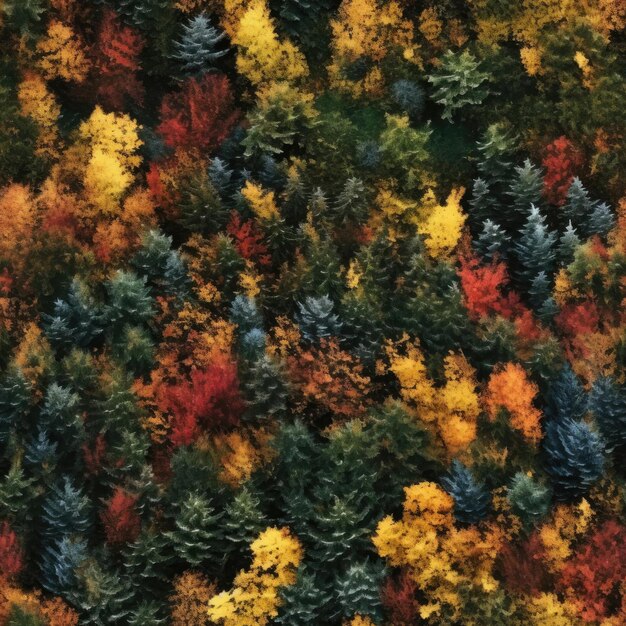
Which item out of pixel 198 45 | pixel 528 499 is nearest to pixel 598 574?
pixel 528 499

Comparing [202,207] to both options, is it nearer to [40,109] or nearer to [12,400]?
[40,109]

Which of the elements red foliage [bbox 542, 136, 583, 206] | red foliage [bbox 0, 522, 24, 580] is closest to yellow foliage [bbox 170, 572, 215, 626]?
red foliage [bbox 0, 522, 24, 580]

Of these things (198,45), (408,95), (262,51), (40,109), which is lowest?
(408,95)

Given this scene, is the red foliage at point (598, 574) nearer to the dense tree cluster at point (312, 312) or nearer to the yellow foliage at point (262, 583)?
the dense tree cluster at point (312, 312)

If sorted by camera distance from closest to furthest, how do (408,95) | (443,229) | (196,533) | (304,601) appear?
(304,601) < (196,533) < (443,229) < (408,95)

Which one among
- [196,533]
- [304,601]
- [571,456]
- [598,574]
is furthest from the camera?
[571,456]

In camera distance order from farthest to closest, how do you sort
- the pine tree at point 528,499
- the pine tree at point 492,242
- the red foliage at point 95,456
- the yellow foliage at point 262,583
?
the pine tree at point 492,242 < the red foliage at point 95,456 < the yellow foliage at point 262,583 < the pine tree at point 528,499

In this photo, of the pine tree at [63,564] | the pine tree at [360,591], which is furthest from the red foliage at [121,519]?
the pine tree at [360,591]

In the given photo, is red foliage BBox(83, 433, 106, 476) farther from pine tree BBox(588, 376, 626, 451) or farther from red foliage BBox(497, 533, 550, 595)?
pine tree BBox(588, 376, 626, 451)
